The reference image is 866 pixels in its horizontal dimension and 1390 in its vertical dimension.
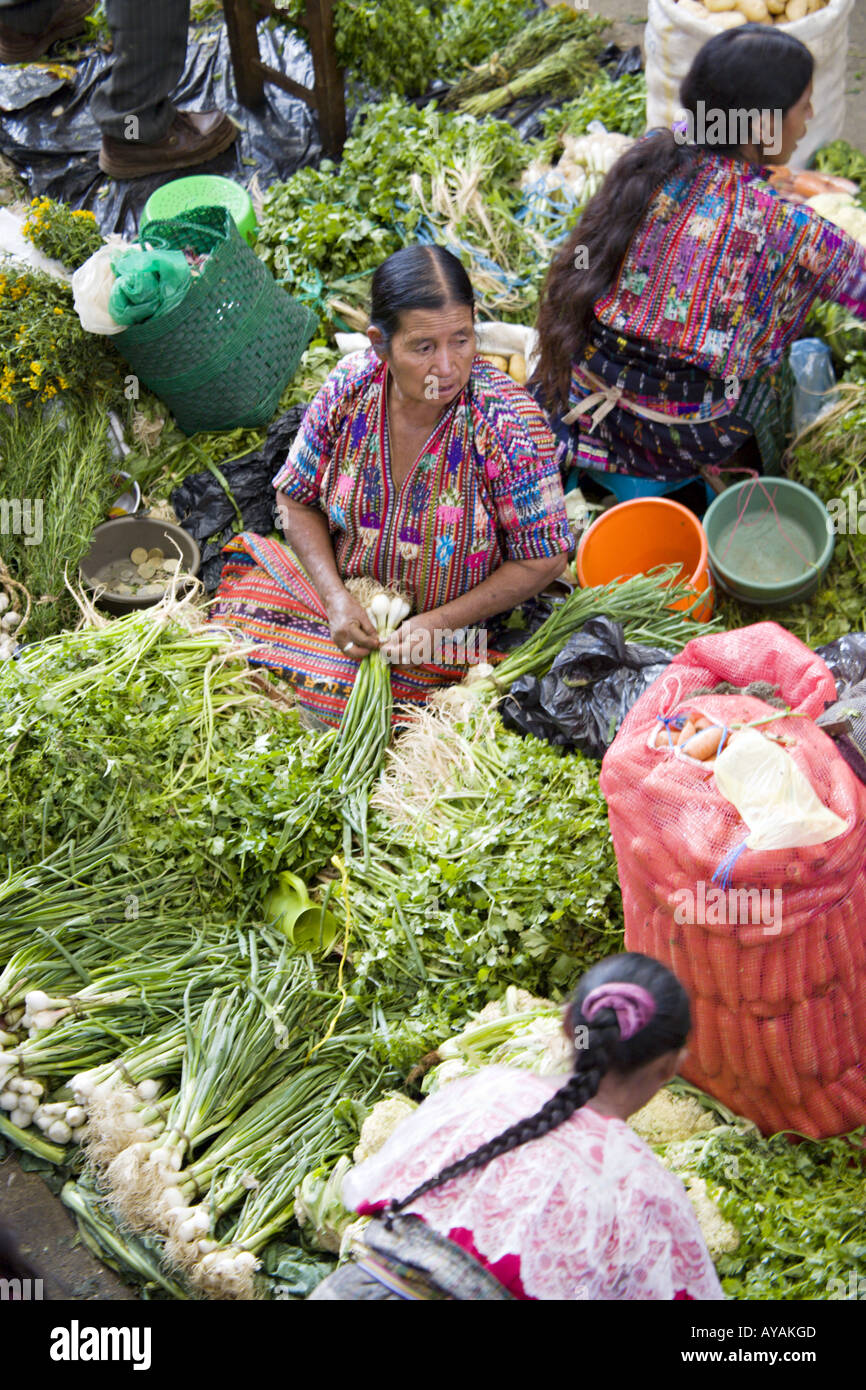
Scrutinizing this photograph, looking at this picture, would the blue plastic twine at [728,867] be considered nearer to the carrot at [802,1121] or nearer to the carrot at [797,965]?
the carrot at [797,965]

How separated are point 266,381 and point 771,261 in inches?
69.0

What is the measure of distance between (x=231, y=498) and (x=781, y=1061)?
2.59m

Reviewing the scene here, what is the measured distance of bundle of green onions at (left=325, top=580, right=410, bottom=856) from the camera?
300 centimetres

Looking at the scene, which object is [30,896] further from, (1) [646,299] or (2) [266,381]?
(1) [646,299]

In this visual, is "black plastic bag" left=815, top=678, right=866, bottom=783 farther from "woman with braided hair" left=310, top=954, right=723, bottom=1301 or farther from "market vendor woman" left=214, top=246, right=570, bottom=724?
"market vendor woman" left=214, top=246, right=570, bottom=724

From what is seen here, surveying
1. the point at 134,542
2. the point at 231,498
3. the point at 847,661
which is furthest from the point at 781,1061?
the point at 134,542

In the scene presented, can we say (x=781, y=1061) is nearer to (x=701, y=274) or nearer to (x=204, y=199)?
(x=701, y=274)

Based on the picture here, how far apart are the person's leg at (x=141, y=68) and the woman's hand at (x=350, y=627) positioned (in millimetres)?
2738

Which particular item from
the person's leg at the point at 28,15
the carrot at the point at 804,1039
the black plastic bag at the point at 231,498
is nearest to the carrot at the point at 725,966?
the carrot at the point at 804,1039

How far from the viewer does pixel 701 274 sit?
3318mm

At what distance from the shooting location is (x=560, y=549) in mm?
3232

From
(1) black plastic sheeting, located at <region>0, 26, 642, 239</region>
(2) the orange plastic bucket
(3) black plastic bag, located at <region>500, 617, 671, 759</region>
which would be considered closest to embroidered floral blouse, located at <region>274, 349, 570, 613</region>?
(3) black plastic bag, located at <region>500, 617, 671, 759</region>
